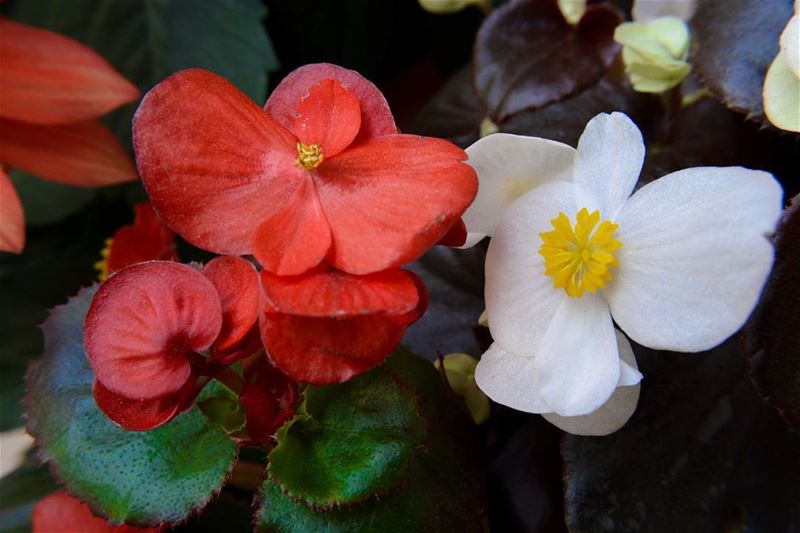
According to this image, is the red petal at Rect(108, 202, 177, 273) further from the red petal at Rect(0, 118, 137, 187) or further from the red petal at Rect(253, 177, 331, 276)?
the red petal at Rect(253, 177, 331, 276)

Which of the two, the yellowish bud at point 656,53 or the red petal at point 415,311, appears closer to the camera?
the red petal at point 415,311

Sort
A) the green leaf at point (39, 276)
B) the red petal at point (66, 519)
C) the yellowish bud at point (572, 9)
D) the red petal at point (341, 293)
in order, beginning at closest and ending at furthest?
the red petal at point (341, 293)
the red petal at point (66, 519)
the yellowish bud at point (572, 9)
the green leaf at point (39, 276)

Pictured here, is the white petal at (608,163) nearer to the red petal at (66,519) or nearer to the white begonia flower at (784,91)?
the white begonia flower at (784,91)

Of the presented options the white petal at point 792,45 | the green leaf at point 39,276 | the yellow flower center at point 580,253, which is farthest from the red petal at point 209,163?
the green leaf at point 39,276

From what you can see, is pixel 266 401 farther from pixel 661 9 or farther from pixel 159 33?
pixel 159 33

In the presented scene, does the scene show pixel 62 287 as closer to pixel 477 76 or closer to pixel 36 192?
pixel 36 192

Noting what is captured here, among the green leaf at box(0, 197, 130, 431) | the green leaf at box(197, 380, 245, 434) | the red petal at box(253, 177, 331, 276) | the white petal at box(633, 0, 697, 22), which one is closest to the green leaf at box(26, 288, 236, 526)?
the green leaf at box(197, 380, 245, 434)
